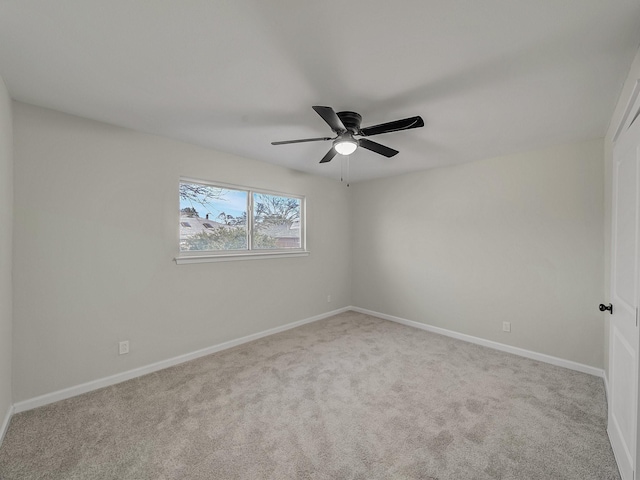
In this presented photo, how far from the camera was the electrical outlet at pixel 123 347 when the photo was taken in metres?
2.58

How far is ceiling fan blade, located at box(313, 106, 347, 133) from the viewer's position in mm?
1724

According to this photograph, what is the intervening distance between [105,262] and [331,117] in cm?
232

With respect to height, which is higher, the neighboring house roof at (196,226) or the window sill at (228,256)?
the neighboring house roof at (196,226)

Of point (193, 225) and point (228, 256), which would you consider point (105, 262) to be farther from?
point (228, 256)

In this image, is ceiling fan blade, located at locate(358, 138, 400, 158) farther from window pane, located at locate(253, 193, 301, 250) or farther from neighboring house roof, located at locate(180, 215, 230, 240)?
neighboring house roof, located at locate(180, 215, 230, 240)

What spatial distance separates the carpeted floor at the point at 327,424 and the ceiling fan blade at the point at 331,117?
6.90 feet

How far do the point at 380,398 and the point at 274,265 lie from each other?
2132mm

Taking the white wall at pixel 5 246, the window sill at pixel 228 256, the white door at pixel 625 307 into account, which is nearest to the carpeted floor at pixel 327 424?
the white door at pixel 625 307

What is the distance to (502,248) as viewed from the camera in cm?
330

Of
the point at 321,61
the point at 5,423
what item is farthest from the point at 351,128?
the point at 5,423

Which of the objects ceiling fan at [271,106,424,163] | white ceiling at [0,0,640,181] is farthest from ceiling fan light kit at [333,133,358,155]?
white ceiling at [0,0,640,181]

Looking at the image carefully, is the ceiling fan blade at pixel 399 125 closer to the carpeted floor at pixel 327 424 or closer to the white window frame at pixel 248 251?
the white window frame at pixel 248 251

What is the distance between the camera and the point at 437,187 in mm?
3859

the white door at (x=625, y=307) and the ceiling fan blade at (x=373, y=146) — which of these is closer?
the white door at (x=625, y=307)
